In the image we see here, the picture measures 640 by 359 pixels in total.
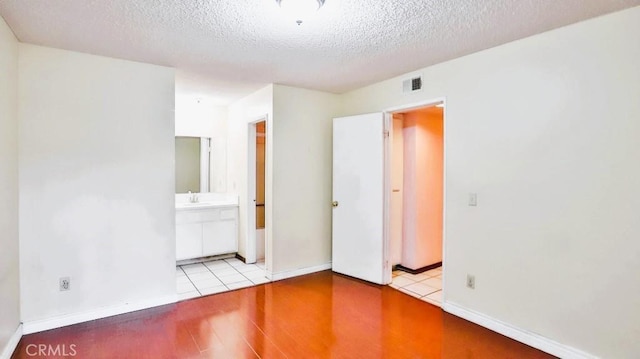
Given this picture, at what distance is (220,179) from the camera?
17.3ft

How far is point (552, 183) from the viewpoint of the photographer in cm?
245

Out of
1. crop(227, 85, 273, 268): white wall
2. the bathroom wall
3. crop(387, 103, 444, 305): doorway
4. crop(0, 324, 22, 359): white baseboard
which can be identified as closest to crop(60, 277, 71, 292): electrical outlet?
crop(0, 324, 22, 359): white baseboard

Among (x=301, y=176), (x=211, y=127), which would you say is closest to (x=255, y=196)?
(x=301, y=176)

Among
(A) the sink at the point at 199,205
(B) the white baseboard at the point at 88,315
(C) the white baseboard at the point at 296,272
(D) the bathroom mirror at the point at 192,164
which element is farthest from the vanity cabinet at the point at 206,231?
(B) the white baseboard at the point at 88,315

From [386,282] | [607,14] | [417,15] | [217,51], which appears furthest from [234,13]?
[386,282]

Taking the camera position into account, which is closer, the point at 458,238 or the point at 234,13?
the point at 234,13

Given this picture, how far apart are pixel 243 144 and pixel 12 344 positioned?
3.09 m

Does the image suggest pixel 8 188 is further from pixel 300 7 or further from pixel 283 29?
pixel 300 7

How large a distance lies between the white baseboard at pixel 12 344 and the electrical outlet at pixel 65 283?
14.0 inches

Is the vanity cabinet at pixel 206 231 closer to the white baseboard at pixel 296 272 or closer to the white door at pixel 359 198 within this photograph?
the white baseboard at pixel 296 272

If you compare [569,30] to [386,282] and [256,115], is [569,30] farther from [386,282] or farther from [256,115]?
[256,115]

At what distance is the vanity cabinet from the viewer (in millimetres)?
4457

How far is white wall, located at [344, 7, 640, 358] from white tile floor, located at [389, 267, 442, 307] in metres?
0.38

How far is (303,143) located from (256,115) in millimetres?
742
